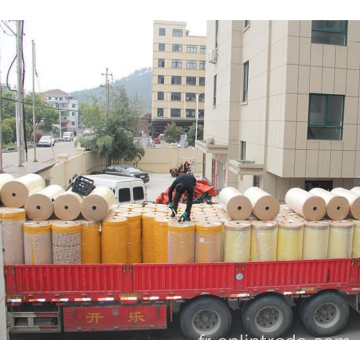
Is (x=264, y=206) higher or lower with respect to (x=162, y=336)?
higher

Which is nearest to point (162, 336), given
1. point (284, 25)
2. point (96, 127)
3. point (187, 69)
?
point (284, 25)

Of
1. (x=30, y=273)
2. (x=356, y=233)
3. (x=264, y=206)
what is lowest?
(x=30, y=273)

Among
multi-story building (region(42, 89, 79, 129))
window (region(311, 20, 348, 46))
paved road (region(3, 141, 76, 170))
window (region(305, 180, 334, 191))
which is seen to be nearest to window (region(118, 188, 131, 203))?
window (region(305, 180, 334, 191))

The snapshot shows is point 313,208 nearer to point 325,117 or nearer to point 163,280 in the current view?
point 163,280

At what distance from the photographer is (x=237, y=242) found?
797 centimetres

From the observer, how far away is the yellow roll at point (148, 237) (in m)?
8.33

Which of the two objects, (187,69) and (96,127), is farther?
(187,69)

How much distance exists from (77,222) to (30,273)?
4.03 ft

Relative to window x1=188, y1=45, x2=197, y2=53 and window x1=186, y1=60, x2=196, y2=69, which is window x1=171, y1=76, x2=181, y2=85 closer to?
window x1=186, y1=60, x2=196, y2=69

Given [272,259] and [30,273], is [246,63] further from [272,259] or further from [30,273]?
[30,273]

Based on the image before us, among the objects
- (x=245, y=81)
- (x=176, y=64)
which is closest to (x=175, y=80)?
(x=176, y=64)

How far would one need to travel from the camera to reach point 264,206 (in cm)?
844

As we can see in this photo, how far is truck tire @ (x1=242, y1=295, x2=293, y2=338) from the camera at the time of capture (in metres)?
8.01

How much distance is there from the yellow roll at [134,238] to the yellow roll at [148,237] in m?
0.10
